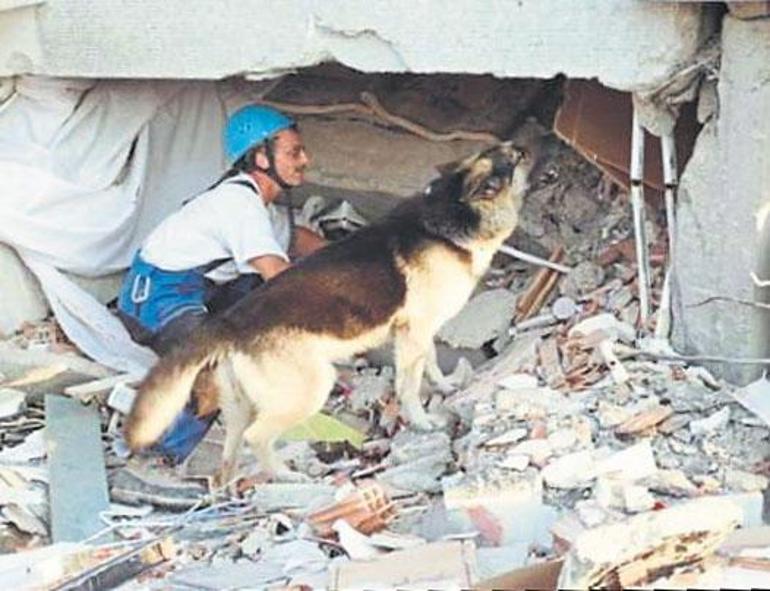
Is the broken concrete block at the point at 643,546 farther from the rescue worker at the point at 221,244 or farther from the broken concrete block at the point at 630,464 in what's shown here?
the rescue worker at the point at 221,244

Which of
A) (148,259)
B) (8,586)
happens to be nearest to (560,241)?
(148,259)

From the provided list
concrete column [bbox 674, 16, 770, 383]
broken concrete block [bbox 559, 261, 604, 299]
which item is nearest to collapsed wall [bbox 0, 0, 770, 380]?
concrete column [bbox 674, 16, 770, 383]

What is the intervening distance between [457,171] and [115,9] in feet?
5.28

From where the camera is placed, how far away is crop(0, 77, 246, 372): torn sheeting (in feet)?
25.5

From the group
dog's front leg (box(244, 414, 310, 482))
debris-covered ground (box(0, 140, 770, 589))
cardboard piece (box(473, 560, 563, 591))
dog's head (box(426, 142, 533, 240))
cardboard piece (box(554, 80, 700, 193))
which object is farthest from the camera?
cardboard piece (box(554, 80, 700, 193))

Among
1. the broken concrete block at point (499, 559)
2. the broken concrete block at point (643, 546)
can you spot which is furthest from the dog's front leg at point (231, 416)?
the broken concrete block at point (643, 546)

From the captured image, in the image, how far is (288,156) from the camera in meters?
7.53

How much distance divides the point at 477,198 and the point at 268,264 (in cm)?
96

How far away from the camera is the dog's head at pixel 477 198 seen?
6773mm

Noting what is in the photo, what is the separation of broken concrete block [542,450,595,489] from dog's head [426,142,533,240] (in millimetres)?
1246

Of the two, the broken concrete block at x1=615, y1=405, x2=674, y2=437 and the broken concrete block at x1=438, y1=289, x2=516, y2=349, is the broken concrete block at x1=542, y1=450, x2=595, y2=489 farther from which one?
the broken concrete block at x1=438, y1=289, x2=516, y2=349

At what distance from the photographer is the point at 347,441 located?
7.06 metres

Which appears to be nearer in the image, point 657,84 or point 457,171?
point 657,84

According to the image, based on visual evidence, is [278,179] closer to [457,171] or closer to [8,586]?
[457,171]
